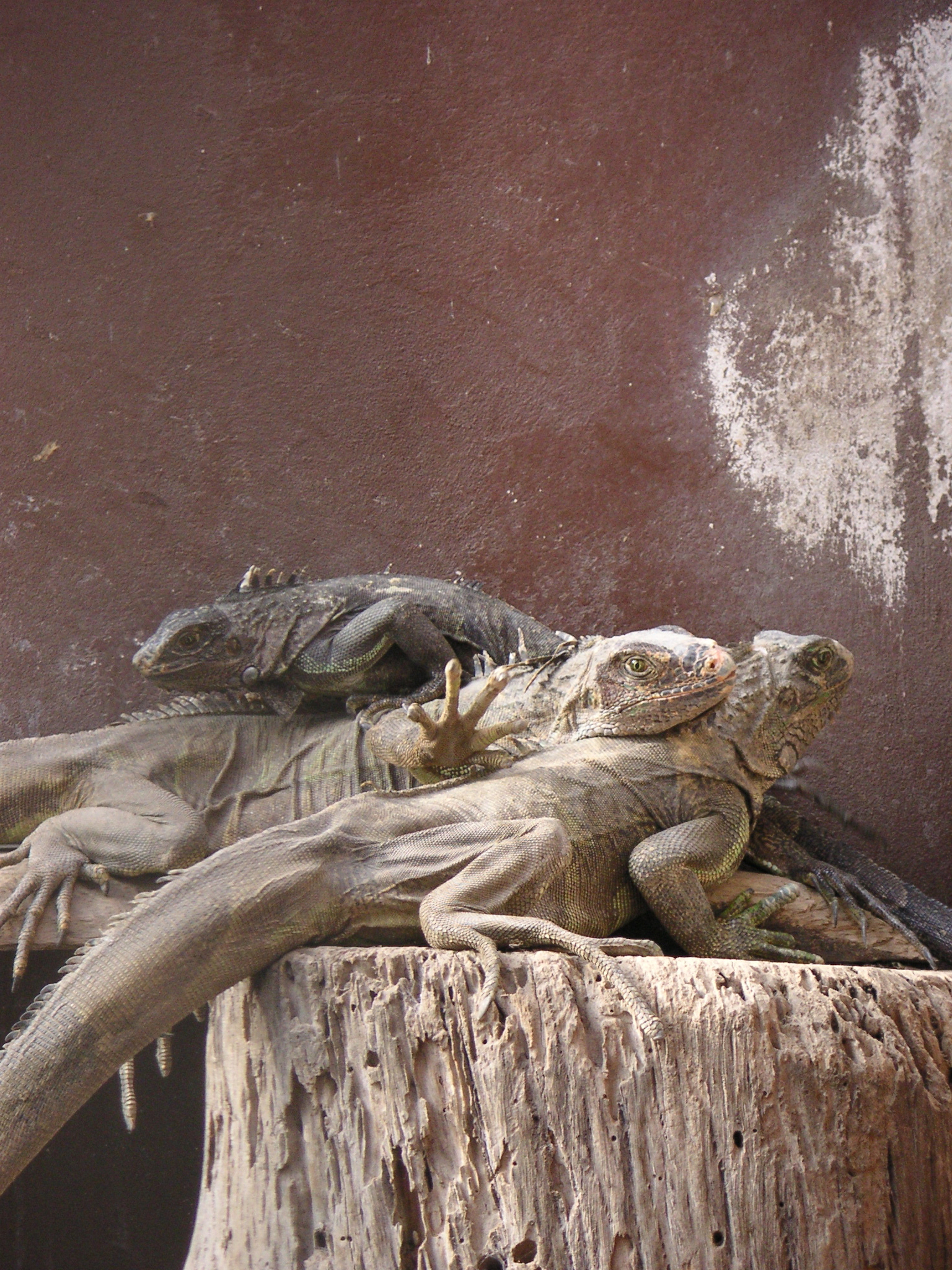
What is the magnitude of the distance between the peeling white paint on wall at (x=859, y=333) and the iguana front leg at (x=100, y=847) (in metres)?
2.52

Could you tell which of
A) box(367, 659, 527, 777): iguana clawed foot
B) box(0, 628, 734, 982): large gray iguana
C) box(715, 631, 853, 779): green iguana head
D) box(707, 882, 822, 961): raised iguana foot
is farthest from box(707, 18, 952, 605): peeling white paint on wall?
box(367, 659, 527, 777): iguana clawed foot

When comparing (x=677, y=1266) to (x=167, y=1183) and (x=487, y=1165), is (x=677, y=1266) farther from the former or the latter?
(x=167, y=1183)

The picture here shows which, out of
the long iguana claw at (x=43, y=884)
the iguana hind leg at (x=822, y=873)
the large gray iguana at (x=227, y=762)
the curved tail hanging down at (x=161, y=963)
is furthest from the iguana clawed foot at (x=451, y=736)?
the iguana hind leg at (x=822, y=873)

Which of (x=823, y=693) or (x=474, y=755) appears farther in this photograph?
(x=823, y=693)

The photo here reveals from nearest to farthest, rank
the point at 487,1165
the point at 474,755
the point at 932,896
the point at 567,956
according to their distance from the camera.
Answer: the point at 487,1165
the point at 567,956
the point at 474,755
the point at 932,896

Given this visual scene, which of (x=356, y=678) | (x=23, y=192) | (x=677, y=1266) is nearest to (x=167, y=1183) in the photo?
(x=356, y=678)

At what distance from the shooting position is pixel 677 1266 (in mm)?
2129

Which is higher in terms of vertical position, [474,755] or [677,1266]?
[474,755]

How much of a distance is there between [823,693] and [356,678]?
147 centimetres

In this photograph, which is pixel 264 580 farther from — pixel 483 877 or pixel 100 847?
pixel 483 877

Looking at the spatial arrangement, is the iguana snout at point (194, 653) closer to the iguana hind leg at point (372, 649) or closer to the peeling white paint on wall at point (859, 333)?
the iguana hind leg at point (372, 649)

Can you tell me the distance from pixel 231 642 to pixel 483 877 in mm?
1403

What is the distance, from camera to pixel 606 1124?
7.28 feet

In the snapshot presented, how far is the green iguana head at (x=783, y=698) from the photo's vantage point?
358 cm
